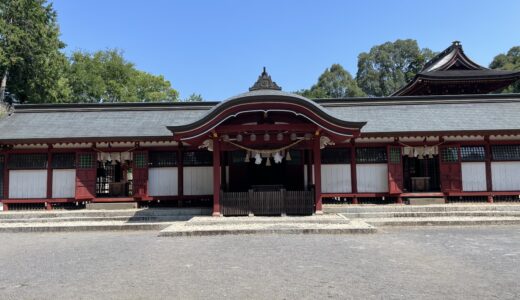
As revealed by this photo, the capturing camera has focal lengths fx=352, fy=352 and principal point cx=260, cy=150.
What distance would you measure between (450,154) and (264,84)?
26.3 feet

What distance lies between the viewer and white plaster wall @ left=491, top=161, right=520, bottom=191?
46.0 feet

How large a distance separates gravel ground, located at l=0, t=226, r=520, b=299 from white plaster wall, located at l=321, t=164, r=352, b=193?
4429 millimetres

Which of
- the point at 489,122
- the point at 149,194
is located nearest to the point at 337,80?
the point at 489,122

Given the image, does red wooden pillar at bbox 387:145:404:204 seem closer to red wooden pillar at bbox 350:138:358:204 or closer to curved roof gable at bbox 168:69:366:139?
red wooden pillar at bbox 350:138:358:204

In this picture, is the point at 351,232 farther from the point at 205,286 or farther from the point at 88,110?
the point at 88,110

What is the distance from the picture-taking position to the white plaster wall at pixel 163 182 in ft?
47.1

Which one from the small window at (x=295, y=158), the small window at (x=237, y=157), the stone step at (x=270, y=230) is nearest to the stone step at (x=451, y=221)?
the stone step at (x=270, y=230)

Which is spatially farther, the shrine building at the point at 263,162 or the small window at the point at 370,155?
the small window at the point at 370,155

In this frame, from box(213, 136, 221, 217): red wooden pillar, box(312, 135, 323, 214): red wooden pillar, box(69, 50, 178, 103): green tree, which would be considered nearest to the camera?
box(213, 136, 221, 217): red wooden pillar

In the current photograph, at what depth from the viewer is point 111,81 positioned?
39.5 meters

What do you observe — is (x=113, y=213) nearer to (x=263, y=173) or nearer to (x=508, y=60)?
(x=263, y=173)

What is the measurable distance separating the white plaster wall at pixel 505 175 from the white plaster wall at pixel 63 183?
1692 centimetres

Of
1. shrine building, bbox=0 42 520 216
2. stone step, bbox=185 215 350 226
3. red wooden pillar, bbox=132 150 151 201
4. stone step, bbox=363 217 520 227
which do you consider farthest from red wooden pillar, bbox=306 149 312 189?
red wooden pillar, bbox=132 150 151 201

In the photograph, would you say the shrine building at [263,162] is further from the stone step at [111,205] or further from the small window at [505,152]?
the stone step at [111,205]
